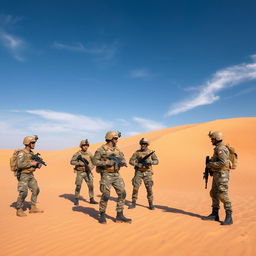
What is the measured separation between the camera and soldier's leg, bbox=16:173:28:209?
6.34 m

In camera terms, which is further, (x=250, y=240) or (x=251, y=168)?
(x=251, y=168)

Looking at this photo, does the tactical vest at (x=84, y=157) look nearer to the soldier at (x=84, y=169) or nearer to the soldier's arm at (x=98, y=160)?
the soldier at (x=84, y=169)

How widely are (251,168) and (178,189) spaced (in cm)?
635

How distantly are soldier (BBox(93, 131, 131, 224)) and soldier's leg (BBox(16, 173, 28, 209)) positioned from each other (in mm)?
2314

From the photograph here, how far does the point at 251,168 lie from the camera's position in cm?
1556

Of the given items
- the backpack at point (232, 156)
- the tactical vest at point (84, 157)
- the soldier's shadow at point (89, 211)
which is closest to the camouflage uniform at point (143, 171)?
the soldier's shadow at point (89, 211)

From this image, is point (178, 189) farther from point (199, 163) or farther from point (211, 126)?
point (211, 126)

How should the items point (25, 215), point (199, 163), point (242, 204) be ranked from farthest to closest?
point (199, 163), point (242, 204), point (25, 215)

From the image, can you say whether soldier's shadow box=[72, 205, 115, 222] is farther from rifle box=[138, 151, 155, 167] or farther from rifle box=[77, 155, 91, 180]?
rifle box=[138, 151, 155, 167]

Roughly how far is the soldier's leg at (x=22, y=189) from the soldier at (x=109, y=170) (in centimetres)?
231

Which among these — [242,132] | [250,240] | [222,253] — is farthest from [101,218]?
[242,132]

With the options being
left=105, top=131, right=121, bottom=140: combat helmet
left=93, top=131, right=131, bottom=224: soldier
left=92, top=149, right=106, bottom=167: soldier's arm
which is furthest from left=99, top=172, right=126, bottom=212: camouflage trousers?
left=105, top=131, right=121, bottom=140: combat helmet

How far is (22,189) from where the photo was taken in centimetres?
635

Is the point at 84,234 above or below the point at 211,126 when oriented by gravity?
below
